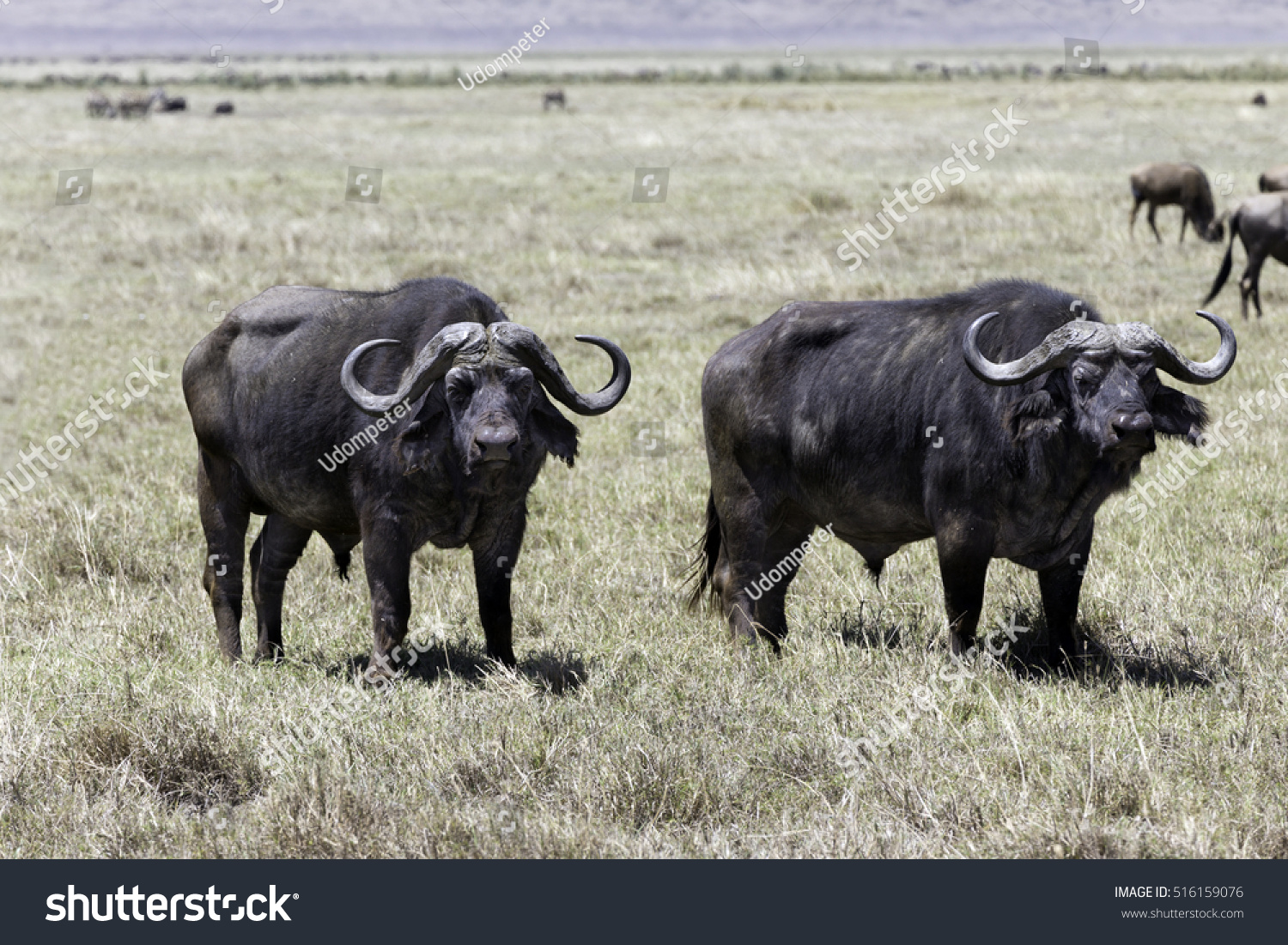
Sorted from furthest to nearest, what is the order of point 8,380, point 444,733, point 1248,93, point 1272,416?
point 1248,93 < point 8,380 < point 1272,416 < point 444,733

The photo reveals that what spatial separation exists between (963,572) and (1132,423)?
102 cm

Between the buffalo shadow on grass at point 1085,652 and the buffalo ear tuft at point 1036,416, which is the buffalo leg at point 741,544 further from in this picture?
the buffalo ear tuft at point 1036,416

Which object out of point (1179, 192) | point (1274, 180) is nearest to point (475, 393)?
point (1179, 192)

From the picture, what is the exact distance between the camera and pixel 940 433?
236 inches

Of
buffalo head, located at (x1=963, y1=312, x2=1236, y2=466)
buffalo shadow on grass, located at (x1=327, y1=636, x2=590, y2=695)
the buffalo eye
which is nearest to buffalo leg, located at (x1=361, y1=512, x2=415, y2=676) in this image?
buffalo shadow on grass, located at (x1=327, y1=636, x2=590, y2=695)

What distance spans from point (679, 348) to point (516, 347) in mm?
8029

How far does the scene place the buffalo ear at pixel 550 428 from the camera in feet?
18.7

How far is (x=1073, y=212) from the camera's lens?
72.8 feet

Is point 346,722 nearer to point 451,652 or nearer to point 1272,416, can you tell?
point 451,652

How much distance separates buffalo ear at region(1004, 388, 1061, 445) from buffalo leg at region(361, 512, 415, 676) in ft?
8.37
